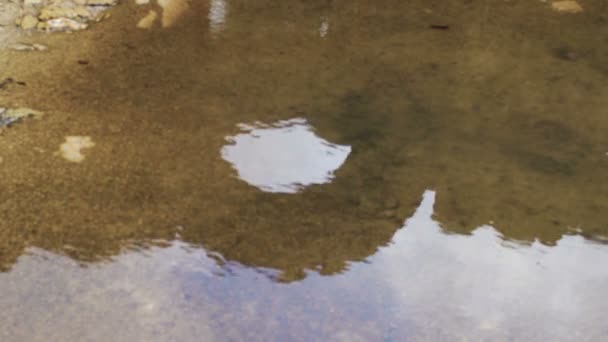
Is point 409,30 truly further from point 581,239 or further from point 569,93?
point 581,239

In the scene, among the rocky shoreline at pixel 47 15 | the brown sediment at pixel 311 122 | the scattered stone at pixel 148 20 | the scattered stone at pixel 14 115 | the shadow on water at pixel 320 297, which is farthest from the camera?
the scattered stone at pixel 148 20

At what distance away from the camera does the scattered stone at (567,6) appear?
4.11 m

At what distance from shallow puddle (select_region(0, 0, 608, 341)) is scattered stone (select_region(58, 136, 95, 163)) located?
1 centimetres

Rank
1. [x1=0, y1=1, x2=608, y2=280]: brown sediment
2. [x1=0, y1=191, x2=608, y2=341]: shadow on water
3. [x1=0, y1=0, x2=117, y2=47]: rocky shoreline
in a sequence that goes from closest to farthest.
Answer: [x1=0, y1=191, x2=608, y2=341]: shadow on water, [x1=0, y1=1, x2=608, y2=280]: brown sediment, [x1=0, y1=0, x2=117, y2=47]: rocky shoreline

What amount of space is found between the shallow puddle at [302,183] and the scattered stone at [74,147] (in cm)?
1

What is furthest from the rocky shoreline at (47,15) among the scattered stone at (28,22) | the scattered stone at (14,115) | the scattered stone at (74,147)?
→ the scattered stone at (74,147)

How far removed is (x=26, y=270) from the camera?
2.05 metres

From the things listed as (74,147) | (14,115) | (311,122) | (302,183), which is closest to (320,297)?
(302,183)

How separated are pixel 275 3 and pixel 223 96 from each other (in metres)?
1.25

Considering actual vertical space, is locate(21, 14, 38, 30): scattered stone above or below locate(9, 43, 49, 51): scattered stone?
above

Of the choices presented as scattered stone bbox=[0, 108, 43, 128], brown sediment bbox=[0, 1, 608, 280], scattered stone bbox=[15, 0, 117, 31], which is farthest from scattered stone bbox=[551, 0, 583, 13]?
scattered stone bbox=[0, 108, 43, 128]

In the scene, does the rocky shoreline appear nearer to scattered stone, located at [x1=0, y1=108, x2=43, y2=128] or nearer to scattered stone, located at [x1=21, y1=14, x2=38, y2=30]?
scattered stone, located at [x1=21, y1=14, x2=38, y2=30]

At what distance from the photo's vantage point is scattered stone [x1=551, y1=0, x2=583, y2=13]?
411cm

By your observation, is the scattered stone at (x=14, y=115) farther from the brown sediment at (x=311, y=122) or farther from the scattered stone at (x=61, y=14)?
the scattered stone at (x=61, y=14)
